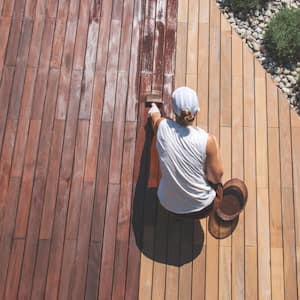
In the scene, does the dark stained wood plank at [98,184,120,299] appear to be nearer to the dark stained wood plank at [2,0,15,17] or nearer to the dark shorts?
the dark shorts

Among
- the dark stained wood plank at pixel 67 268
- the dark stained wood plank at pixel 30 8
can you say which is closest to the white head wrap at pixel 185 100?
the dark stained wood plank at pixel 67 268

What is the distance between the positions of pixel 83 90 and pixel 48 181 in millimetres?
911

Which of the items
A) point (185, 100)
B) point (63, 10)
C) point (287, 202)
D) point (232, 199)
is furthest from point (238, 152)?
point (63, 10)

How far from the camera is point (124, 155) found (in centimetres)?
375

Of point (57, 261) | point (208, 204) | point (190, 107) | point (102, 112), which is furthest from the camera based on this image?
point (102, 112)

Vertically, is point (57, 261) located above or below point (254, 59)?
below

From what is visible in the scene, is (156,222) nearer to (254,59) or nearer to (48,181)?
(48,181)

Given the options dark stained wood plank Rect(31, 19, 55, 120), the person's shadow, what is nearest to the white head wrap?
the person's shadow

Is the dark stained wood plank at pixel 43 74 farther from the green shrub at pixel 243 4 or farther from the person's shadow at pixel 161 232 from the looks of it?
the green shrub at pixel 243 4

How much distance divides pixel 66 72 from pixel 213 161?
1.85 meters

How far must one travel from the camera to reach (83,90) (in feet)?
13.0

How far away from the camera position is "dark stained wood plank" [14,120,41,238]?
11.5 ft

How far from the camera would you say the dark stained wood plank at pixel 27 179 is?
352 centimetres

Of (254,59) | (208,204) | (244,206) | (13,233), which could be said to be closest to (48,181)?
(13,233)
